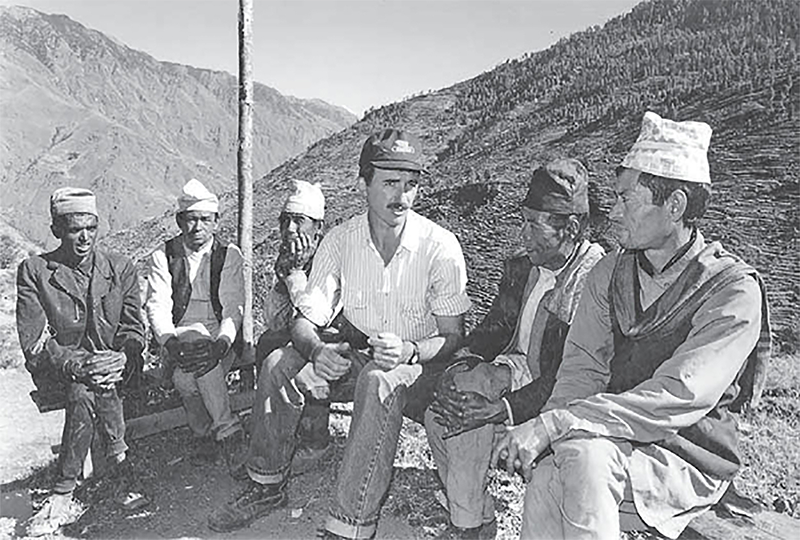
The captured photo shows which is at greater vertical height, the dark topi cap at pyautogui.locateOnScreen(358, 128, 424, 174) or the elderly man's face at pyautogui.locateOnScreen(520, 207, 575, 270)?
the dark topi cap at pyautogui.locateOnScreen(358, 128, 424, 174)

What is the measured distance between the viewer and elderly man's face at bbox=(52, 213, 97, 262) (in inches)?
158

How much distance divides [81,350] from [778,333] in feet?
26.6

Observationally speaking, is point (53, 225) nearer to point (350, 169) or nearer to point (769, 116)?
point (769, 116)

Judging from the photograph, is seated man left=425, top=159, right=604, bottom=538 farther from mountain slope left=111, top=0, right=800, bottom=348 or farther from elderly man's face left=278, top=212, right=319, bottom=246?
mountain slope left=111, top=0, right=800, bottom=348

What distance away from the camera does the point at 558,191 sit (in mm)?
3471

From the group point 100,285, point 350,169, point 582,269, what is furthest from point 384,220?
point 350,169

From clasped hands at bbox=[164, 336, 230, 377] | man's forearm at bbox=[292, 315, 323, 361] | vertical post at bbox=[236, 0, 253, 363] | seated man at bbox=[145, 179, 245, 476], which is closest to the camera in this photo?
man's forearm at bbox=[292, 315, 323, 361]

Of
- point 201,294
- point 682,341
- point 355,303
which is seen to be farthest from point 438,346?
point 201,294

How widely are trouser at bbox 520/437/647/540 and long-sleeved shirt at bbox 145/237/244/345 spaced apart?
2253 mm

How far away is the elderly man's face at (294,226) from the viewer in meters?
4.78

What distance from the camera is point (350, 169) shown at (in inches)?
997

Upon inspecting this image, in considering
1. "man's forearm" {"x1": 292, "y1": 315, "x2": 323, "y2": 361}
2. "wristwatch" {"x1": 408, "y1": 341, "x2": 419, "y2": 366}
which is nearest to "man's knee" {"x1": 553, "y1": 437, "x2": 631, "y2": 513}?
"wristwatch" {"x1": 408, "y1": 341, "x2": 419, "y2": 366}

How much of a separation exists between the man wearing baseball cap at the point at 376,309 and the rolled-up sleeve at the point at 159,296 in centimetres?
100

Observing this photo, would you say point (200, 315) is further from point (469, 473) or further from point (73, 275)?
point (469, 473)
